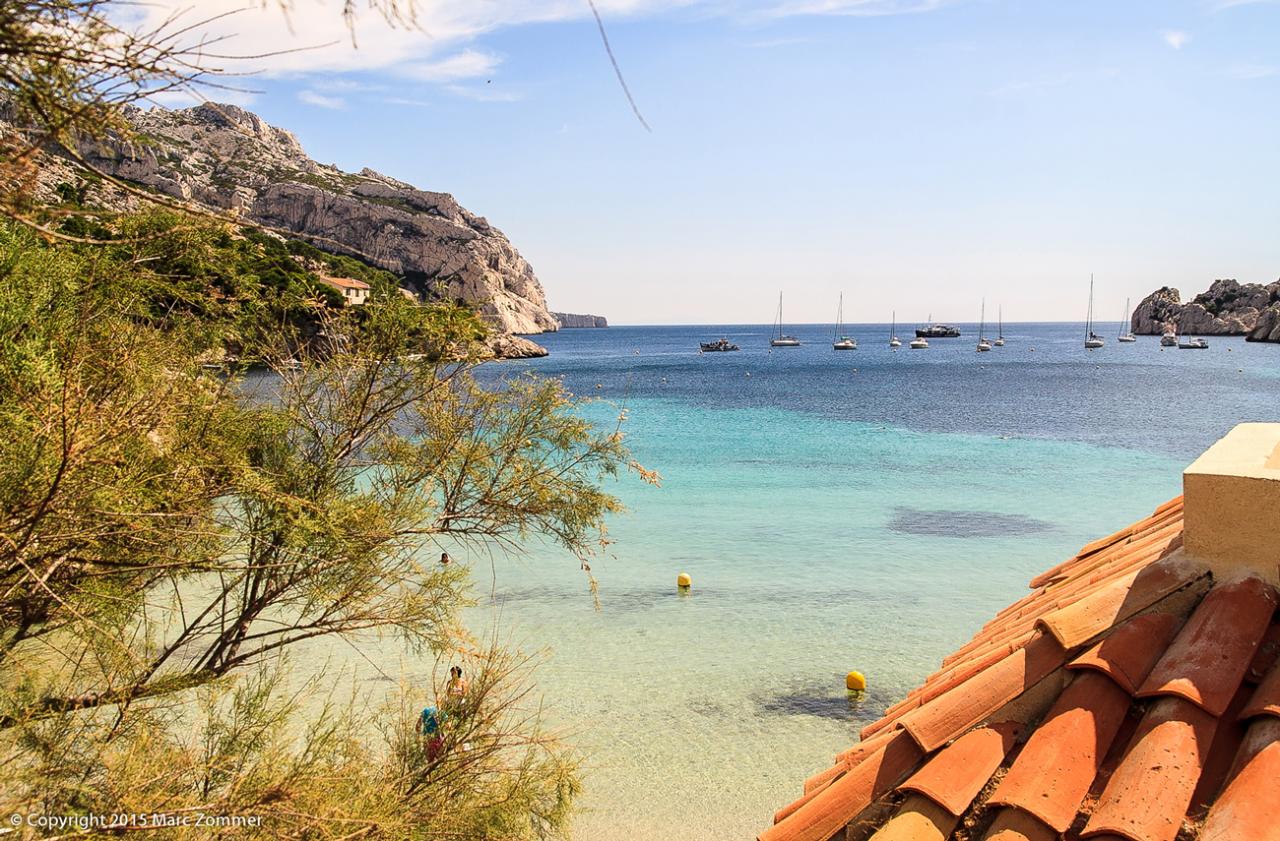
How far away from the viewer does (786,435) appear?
38.2 metres

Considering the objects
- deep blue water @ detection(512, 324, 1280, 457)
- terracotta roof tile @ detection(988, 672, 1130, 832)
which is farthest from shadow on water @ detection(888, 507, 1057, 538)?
terracotta roof tile @ detection(988, 672, 1130, 832)

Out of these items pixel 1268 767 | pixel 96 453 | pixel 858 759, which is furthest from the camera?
pixel 96 453

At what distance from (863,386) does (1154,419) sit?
84.9ft

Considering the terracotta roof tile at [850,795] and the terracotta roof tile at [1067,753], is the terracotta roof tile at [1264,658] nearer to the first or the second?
the terracotta roof tile at [1067,753]

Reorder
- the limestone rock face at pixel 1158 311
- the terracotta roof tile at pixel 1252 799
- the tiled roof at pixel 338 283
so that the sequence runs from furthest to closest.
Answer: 1. the limestone rock face at pixel 1158 311
2. the tiled roof at pixel 338 283
3. the terracotta roof tile at pixel 1252 799

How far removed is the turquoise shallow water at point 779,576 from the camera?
10594 mm

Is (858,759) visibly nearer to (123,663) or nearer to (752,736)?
(123,663)

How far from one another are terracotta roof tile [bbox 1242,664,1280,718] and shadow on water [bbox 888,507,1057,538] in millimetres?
19579

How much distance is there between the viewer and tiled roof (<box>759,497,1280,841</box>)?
2205 millimetres

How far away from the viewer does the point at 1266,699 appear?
2367 millimetres

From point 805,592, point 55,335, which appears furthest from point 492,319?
point 805,592

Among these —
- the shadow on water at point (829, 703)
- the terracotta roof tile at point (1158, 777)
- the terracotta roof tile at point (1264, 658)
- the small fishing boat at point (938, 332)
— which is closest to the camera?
the terracotta roof tile at point (1158, 777)

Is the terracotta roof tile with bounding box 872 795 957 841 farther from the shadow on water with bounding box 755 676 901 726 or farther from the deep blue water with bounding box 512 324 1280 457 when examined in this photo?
the deep blue water with bounding box 512 324 1280 457

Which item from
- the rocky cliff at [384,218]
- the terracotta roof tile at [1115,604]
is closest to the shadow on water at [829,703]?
the terracotta roof tile at [1115,604]
